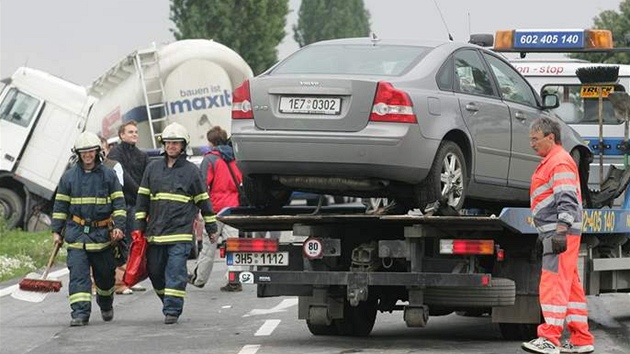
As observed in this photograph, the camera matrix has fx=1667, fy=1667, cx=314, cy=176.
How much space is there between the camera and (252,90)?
11.8m

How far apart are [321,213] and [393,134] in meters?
1.40

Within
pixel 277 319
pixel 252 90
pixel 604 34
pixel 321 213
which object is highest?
pixel 604 34

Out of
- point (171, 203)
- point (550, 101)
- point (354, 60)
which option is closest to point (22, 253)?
point (171, 203)

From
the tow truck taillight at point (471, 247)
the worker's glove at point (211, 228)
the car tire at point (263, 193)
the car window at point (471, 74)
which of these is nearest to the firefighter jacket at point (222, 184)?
the worker's glove at point (211, 228)

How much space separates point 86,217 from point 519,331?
411 centimetres

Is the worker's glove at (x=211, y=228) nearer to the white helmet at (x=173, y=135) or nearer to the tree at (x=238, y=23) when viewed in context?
the white helmet at (x=173, y=135)

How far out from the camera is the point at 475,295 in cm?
1185

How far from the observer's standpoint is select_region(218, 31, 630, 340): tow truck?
11.6 m

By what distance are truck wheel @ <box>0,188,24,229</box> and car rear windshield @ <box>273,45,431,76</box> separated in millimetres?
19804

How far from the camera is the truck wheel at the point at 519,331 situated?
12406mm

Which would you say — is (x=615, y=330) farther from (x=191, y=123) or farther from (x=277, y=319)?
(x=191, y=123)

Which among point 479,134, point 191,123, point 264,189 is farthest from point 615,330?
point 191,123

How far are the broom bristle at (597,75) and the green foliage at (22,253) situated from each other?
829cm

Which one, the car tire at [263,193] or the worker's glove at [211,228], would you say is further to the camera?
the worker's glove at [211,228]
